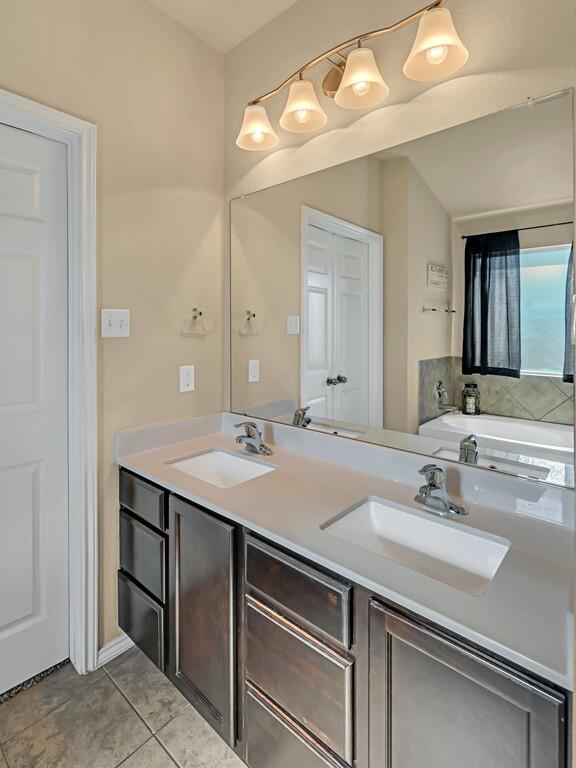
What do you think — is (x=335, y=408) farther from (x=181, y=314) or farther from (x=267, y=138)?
(x=267, y=138)

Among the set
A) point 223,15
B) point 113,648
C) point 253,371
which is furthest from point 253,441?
point 223,15

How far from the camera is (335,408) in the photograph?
1.71 meters

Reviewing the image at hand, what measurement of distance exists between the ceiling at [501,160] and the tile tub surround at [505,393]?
19.3 inches

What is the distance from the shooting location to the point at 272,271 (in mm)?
1933

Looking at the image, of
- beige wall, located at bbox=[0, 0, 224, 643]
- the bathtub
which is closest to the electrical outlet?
beige wall, located at bbox=[0, 0, 224, 643]

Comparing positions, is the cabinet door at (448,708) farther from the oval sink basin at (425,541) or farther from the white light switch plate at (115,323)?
A: the white light switch plate at (115,323)

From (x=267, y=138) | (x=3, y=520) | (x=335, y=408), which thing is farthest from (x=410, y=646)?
(x=267, y=138)

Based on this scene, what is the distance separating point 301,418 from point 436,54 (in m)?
1.32

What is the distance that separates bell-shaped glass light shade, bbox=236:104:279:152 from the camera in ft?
5.80

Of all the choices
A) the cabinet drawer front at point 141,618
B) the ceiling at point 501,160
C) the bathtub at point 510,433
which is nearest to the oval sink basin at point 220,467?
the cabinet drawer front at point 141,618

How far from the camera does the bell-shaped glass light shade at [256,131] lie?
1768mm

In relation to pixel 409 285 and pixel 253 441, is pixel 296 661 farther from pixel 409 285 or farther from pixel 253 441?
pixel 409 285

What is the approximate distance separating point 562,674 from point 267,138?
1.94 meters

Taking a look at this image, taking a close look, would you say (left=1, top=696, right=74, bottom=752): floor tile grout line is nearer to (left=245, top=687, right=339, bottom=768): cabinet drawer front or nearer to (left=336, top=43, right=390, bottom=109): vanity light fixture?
(left=245, top=687, right=339, bottom=768): cabinet drawer front
